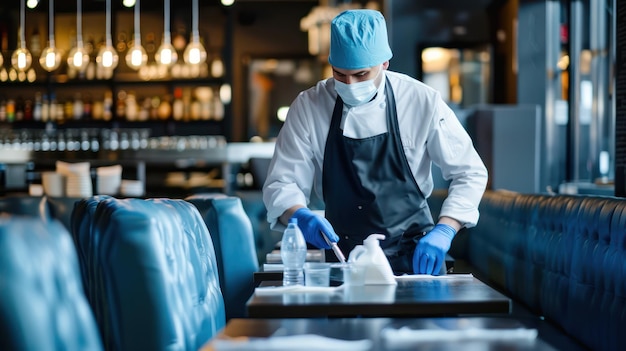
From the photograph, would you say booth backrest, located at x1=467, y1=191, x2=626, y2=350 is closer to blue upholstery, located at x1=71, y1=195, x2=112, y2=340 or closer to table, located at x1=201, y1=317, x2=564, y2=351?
table, located at x1=201, y1=317, x2=564, y2=351

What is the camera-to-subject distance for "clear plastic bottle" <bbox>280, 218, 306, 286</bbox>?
2.14 metres

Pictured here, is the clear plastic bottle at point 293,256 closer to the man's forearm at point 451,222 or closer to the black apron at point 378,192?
the black apron at point 378,192

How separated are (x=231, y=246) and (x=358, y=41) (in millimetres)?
1045

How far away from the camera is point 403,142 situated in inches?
106

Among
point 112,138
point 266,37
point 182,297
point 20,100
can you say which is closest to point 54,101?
point 20,100

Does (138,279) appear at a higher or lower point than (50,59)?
lower

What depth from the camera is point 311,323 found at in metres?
1.65

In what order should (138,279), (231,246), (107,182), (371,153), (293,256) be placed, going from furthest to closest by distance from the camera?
(107,182), (231,246), (371,153), (293,256), (138,279)

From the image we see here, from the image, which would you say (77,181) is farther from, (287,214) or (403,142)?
(403,142)

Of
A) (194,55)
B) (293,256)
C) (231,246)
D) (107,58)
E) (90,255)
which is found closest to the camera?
(90,255)

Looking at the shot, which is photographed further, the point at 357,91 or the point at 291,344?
the point at 357,91

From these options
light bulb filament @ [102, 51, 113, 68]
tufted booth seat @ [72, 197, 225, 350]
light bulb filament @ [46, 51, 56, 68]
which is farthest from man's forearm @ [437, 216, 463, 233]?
light bulb filament @ [46, 51, 56, 68]

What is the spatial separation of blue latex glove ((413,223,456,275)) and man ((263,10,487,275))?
0.09 meters

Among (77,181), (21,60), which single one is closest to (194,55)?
(21,60)
